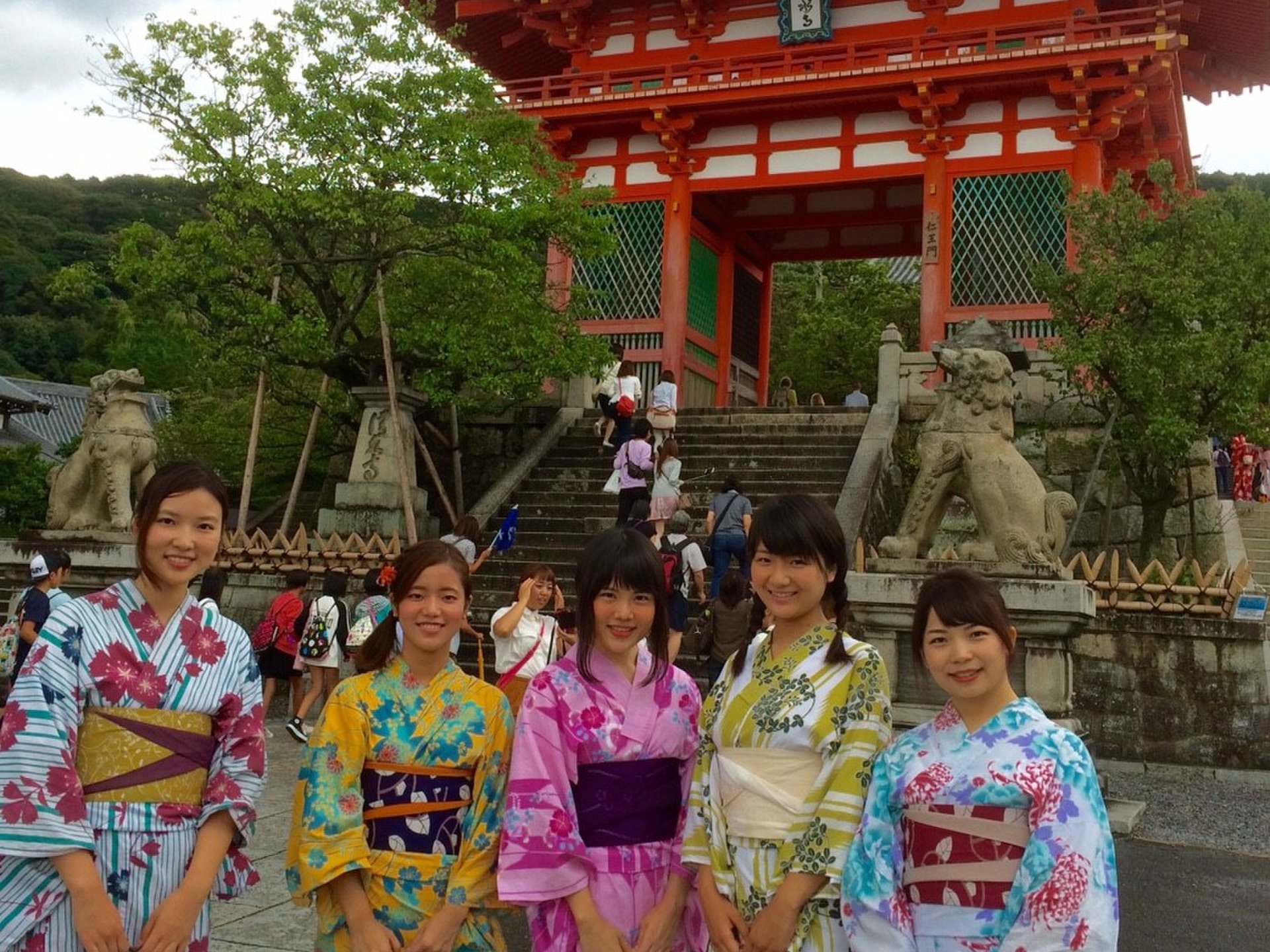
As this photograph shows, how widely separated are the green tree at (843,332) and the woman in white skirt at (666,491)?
12.7m

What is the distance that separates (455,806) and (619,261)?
44.2 feet

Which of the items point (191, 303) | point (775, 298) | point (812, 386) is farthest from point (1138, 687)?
point (775, 298)

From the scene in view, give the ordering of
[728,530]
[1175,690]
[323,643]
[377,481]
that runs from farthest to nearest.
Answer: [377,481] < [728,530] < [1175,690] < [323,643]

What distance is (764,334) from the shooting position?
1845 centimetres

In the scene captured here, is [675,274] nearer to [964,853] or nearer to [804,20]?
[804,20]

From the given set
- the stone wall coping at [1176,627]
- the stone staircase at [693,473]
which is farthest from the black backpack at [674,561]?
the stone wall coping at [1176,627]

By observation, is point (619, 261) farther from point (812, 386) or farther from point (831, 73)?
point (812, 386)

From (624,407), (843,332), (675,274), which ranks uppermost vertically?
(843,332)

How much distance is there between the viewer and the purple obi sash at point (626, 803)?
2.47m

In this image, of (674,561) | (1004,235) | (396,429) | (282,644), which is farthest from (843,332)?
(282,644)

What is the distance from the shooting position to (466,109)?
11508mm

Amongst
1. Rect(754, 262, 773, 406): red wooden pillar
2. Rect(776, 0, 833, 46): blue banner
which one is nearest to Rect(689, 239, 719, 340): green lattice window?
Rect(754, 262, 773, 406): red wooden pillar

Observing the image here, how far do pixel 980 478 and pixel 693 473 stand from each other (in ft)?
19.0

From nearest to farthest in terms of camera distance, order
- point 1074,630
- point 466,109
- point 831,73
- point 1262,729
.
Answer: point 1074,630
point 1262,729
point 466,109
point 831,73
